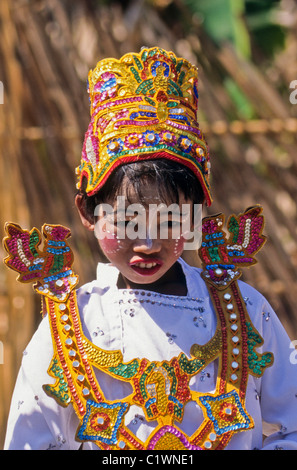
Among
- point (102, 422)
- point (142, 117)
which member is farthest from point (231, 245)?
point (102, 422)

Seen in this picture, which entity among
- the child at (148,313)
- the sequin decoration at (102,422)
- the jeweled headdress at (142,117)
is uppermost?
the jeweled headdress at (142,117)

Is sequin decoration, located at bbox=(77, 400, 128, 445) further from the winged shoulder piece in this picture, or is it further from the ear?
the ear

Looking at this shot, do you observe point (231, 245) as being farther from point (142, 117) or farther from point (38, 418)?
point (38, 418)

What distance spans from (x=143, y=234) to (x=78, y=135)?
214 cm

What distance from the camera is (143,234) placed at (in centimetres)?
143

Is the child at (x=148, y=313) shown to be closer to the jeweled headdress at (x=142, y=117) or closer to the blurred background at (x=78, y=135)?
the jeweled headdress at (x=142, y=117)

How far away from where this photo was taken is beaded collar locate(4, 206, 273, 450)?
142cm

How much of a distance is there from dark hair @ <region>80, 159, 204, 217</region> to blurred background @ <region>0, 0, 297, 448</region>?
6.07 feet

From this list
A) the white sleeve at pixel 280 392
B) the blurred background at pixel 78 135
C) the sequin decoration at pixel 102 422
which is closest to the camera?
the sequin decoration at pixel 102 422

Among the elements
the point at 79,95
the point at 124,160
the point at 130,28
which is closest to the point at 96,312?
the point at 124,160

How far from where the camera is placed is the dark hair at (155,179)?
1.44m

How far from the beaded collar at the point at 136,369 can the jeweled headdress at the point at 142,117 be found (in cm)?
20

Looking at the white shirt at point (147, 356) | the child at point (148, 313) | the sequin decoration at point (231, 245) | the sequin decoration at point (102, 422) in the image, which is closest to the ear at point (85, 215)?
the child at point (148, 313)
